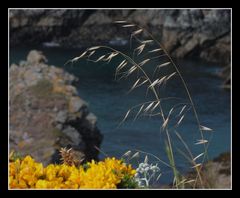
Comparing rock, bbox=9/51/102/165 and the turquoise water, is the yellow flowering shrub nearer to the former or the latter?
rock, bbox=9/51/102/165

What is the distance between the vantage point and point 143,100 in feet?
152

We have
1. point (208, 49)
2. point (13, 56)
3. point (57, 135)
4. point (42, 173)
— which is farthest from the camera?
point (208, 49)

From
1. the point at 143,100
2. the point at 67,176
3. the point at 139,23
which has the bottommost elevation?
the point at 143,100

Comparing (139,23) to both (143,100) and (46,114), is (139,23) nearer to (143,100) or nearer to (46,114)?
(143,100)

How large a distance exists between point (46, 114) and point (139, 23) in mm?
36769

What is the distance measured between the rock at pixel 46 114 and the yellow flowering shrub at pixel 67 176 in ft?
63.4

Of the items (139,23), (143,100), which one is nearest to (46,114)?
(143,100)

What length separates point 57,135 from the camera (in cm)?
Result: 2498

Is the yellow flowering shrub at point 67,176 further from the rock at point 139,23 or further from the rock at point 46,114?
the rock at point 139,23

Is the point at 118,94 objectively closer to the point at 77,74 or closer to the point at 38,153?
the point at 77,74

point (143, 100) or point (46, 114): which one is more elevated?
point (143, 100)

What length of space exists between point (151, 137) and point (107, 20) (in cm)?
3649
